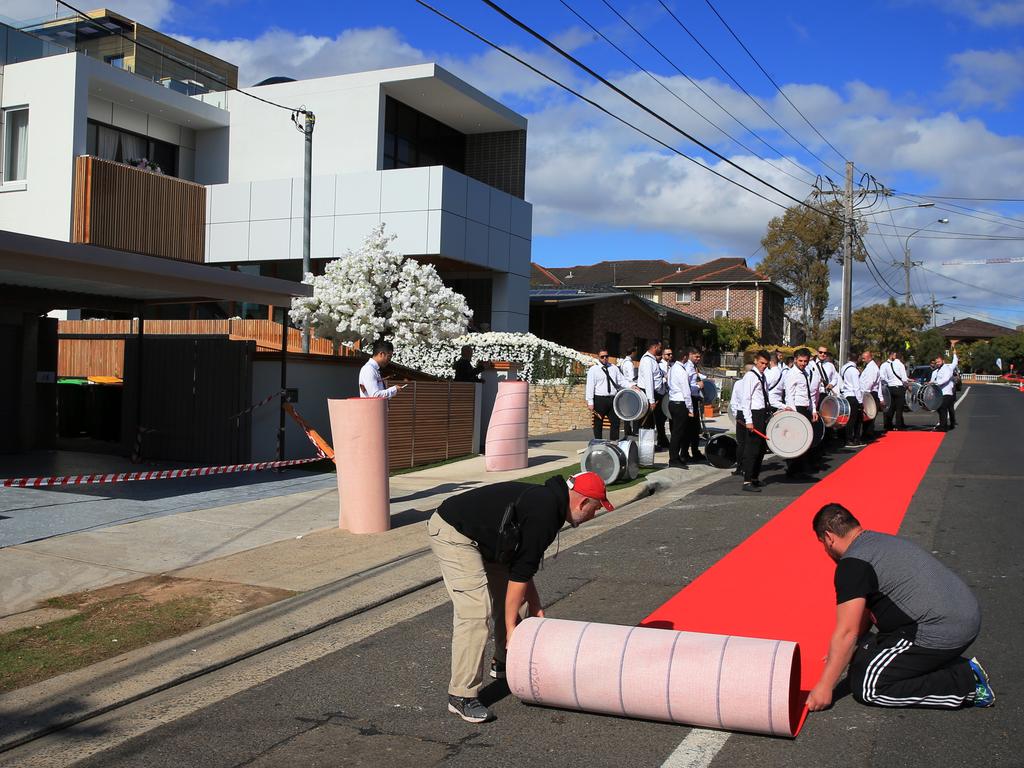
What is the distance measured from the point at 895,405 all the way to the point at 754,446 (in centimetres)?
1010

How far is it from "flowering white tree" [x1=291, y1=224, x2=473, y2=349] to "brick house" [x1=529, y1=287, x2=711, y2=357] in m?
11.9

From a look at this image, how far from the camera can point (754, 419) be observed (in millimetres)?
13023

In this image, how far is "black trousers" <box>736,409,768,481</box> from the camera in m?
12.9

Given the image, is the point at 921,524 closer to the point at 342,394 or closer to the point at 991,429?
the point at 342,394

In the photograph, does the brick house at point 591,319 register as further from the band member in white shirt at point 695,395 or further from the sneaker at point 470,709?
the sneaker at point 470,709

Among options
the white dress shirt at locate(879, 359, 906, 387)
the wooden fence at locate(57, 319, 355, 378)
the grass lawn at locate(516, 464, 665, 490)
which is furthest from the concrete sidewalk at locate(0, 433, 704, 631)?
the white dress shirt at locate(879, 359, 906, 387)

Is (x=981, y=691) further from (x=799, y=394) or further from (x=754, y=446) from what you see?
(x=799, y=394)

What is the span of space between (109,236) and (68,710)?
72.0 feet

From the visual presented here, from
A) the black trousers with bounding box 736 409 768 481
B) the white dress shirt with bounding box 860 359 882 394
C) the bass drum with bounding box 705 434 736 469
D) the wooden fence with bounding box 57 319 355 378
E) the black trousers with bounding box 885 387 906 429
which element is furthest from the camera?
the black trousers with bounding box 885 387 906 429

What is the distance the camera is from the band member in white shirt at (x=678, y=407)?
14.6 meters

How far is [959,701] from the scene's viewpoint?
4.96 meters

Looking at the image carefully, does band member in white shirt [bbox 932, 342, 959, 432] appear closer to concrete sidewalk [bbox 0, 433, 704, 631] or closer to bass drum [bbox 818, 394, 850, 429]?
bass drum [bbox 818, 394, 850, 429]

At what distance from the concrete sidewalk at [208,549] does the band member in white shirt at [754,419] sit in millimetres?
4194

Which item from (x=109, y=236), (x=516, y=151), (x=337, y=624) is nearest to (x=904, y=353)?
(x=516, y=151)
